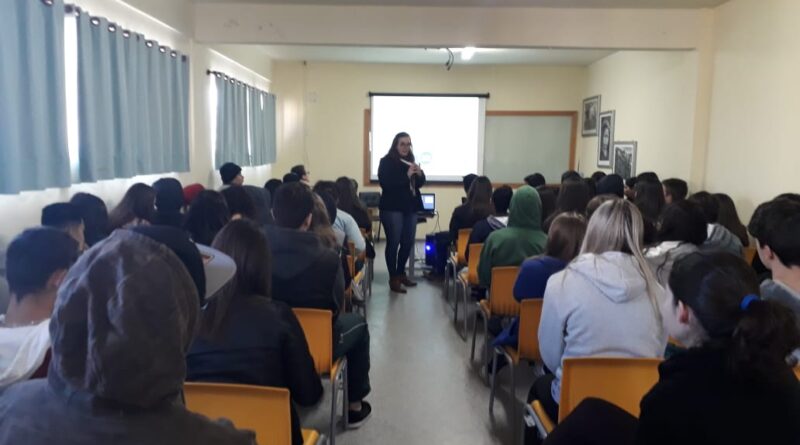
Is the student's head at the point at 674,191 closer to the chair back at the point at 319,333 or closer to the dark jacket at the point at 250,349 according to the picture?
the chair back at the point at 319,333

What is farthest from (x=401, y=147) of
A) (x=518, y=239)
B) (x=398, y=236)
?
(x=518, y=239)

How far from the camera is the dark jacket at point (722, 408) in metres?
1.22

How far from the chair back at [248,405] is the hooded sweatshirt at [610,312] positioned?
3.42 feet

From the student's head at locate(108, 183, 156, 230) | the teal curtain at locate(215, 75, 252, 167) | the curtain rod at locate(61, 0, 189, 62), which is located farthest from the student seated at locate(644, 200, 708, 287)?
the teal curtain at locate(215, 75, 252, 167)

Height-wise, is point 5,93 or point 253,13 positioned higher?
point 253,13

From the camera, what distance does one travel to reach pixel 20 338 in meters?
1.62

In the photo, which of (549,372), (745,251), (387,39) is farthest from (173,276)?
(387,39)

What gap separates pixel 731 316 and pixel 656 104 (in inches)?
224

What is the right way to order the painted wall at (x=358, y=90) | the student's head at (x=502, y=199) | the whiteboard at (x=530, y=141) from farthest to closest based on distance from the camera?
the whiteboard at (x=530, y=141)
the painted wall at (x=358, y=90)
the student's head at (x=502, y=199)

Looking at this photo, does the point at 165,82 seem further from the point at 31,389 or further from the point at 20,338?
the point at 31,389

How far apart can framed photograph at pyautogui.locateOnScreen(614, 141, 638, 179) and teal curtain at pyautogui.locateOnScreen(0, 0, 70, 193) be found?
5792 mm

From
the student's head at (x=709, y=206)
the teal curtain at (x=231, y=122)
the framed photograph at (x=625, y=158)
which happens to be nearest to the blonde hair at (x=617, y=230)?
the student's head at (x=709, y=206)

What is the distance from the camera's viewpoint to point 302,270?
2723 mm

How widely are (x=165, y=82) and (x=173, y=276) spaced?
4.38 metres
